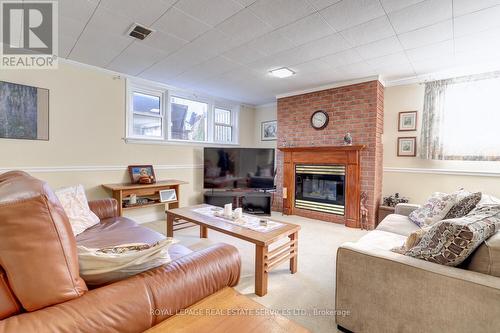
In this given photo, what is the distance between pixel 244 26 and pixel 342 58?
1362 mm

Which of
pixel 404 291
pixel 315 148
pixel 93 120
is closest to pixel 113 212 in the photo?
pixel 93 120

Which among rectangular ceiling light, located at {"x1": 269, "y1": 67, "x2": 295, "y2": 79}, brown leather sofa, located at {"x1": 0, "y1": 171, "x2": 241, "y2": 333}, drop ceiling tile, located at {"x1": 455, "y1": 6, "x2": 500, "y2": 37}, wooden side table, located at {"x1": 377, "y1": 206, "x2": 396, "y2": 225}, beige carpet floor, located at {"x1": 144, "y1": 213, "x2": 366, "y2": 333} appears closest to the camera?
brown leather sofa, located at {"x1": 0, "y1": 171, "x2": 241, "y2": 333}

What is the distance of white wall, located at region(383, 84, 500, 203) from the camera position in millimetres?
3141

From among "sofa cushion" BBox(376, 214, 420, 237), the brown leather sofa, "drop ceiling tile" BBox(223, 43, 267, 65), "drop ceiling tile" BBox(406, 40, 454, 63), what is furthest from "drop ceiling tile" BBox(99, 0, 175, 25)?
"sofa cushion" BBox(376, 214, 420, 237)

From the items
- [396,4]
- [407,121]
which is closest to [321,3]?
[396,4]

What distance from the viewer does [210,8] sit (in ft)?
6.34

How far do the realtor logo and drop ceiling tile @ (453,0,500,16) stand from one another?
3.17m

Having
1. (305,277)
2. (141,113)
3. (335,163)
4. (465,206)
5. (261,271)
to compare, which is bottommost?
(305,277)

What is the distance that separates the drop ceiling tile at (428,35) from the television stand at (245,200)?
2.92 m

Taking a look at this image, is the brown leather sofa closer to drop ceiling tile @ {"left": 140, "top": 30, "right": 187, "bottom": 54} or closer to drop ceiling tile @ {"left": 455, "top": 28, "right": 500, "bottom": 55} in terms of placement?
drop ceiling tile @ {"left": 140, "top": 30, "right": 187, "bottom": 54}

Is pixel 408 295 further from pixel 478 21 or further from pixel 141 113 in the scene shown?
pixel 141 113

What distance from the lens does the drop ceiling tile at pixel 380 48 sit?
8.06 ft

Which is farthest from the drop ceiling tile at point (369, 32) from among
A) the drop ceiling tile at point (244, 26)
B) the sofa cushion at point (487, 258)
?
the sofa cushion at point (487, 258)

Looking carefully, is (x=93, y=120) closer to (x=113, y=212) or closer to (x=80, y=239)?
(x=113, y=212)
